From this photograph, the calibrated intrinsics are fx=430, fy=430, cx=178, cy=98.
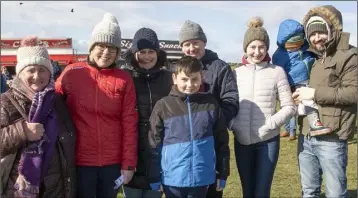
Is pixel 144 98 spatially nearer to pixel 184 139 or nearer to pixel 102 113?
pixel 102 113

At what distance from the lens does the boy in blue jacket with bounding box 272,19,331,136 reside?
3.86 meters

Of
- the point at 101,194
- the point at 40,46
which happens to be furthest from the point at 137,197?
the point at 40,46

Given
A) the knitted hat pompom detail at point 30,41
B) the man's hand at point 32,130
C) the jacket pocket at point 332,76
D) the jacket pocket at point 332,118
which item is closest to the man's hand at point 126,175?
the man's hand at point 32,130

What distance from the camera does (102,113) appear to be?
11.1 ft

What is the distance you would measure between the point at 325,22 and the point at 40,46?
2.35 metres

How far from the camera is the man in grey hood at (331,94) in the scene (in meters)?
3.47

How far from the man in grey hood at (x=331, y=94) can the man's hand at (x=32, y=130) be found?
2.17 meters

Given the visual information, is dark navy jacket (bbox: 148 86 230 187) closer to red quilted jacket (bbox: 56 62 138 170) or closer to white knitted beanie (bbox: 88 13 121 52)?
red quilted jacket (bbox: 56 62 138 170)

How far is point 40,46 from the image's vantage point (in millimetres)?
3273

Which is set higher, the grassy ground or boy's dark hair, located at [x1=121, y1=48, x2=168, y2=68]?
boy's dark hair, located at [x1=121, y1=48, x2=168, y2=68]

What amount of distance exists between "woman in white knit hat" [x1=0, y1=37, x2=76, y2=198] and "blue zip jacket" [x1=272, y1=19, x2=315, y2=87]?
204 cm

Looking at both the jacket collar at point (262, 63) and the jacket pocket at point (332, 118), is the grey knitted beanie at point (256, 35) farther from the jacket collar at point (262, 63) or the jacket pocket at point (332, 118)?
the jacket pocket at point (332, 118)

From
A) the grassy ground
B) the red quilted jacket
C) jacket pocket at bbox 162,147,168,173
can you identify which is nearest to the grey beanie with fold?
the red quilted jacket

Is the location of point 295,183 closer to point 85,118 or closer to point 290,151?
point 290,151
